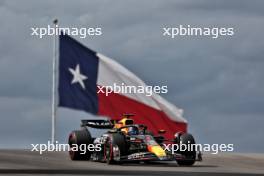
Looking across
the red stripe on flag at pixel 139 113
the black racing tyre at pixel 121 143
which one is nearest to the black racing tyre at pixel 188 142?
the black racing tyre at pixel 121 143

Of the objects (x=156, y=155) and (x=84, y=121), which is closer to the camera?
(x=156, y=155)

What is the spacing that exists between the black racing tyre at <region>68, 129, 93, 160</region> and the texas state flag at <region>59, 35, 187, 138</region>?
8.21 feet

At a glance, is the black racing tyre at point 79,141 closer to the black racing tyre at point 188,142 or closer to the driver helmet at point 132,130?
the driver helmet at point 132,130

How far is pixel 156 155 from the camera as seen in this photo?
1054 inches

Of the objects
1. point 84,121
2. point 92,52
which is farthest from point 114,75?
point 84,121

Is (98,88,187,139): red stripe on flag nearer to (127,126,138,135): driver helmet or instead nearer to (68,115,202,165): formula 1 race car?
(68,115,202,165): formula 1 race car

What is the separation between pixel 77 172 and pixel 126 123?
5328 millimetres

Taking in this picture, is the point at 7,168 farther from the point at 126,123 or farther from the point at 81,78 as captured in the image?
the point at 81,78

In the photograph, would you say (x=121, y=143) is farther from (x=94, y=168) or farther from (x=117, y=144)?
(x=94, y=168)

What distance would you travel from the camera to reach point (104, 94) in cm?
3350

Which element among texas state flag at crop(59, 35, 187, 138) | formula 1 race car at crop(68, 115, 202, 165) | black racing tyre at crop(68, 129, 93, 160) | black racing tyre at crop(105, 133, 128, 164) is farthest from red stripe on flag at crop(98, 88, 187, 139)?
black racing tyre at crop(105, 133, 128, 164)

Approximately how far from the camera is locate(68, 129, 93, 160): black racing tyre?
29.8 meters

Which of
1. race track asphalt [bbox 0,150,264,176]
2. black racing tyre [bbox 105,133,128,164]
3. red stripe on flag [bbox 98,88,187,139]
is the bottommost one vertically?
race track asphalt [bbox 0,150,264,176]

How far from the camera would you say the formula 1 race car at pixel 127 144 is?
88.2 ft
